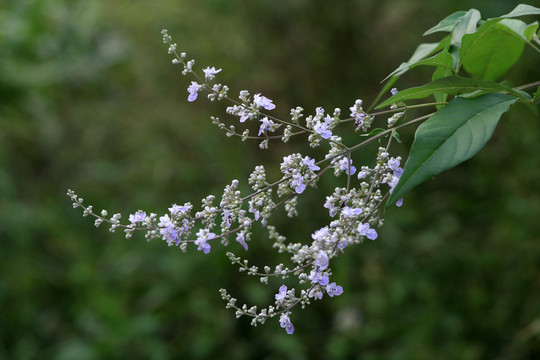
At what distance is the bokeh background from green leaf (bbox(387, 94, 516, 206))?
2.09 meters

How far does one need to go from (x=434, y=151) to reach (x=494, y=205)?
2.77 metres

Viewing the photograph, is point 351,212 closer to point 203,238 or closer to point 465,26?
point 203,238

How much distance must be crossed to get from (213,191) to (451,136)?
2.80m

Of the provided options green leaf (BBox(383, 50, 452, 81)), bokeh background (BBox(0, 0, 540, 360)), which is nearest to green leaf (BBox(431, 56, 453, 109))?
green leaf (BBox(383, 50, 452, 81))

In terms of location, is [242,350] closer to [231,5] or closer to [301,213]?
[301,213]

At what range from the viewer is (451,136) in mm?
1017

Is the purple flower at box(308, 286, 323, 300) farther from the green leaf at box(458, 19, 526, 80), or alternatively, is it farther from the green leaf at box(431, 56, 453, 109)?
the green leaf at box(458, 19, 526, 80)

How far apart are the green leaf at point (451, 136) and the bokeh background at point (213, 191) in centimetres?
209

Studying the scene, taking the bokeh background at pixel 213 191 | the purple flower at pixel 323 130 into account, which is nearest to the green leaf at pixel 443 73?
the purple flower at pixel 323 130

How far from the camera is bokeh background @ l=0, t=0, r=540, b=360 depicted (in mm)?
3205

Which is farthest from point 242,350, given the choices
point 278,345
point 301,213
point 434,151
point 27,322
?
point 434,151

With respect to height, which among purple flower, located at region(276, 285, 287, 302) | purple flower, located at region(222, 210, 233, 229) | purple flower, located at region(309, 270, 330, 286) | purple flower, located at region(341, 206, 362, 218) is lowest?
purple flower, located at region(309, 270, 330, 286)

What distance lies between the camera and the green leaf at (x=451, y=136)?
97 cm

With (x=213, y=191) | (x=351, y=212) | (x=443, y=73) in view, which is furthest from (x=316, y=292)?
(x=213, y=191)
